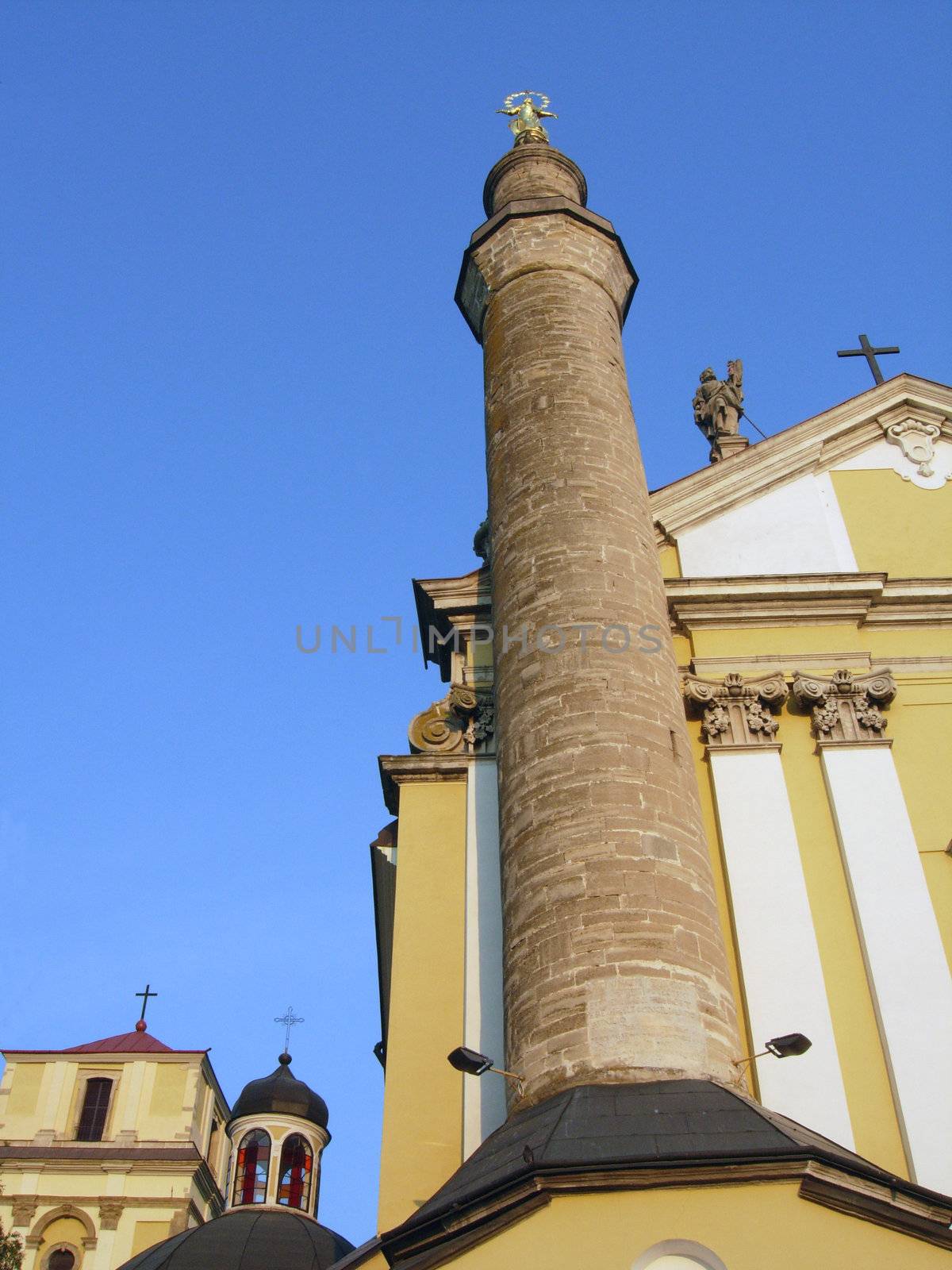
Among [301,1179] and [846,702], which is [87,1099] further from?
[846,702]

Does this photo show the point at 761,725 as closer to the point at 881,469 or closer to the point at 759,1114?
the point at 881,469

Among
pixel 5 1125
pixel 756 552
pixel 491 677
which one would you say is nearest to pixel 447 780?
pixel 491 677

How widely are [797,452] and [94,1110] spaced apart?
944 inches

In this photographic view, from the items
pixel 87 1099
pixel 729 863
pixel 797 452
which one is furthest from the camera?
pixel 87 1099

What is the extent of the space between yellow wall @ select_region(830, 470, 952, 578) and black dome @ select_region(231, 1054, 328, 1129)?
14285mm

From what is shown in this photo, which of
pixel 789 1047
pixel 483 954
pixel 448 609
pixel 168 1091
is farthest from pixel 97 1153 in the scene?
pixel 789 1047

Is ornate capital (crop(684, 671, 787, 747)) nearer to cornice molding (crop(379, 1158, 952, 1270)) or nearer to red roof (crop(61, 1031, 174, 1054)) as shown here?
cornice molding (crop(379, 1158, 952, 1270))

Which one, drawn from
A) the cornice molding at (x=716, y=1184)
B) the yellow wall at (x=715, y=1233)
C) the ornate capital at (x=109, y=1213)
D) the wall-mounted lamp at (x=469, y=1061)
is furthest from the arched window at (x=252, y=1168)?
the yellow wall at (x=715, y=1233)

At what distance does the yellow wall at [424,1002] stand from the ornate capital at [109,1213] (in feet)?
69.4

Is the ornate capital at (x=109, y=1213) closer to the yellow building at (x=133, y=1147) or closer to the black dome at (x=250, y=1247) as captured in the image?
the yellow building at (x=133, y=1147)

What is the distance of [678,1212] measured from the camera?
7387mm

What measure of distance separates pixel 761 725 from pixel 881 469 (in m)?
3.74

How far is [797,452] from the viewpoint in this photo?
1457 cm

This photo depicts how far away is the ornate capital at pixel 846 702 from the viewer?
12.1 meters
